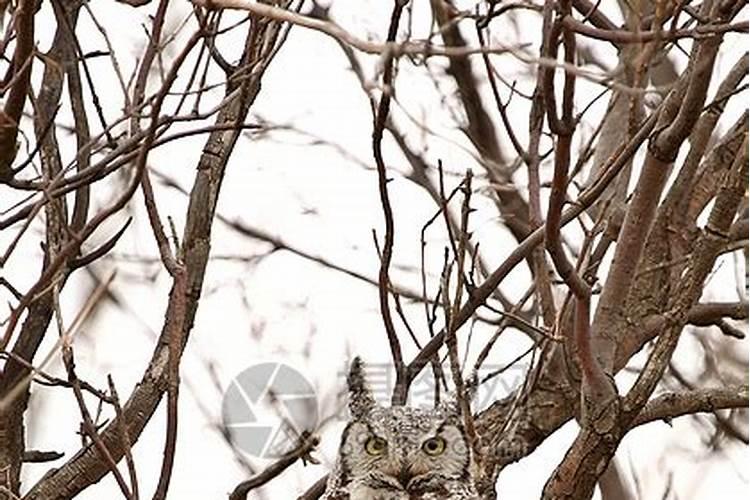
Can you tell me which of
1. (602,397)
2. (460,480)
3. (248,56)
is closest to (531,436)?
(460,480)

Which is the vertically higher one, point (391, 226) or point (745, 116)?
point (745, 116)

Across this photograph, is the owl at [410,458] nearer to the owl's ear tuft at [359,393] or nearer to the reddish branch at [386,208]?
the owl's ear tuft at [359,393]

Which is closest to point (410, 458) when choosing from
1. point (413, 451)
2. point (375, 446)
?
point (413, 451)

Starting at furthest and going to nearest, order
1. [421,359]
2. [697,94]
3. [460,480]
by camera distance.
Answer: [460,480] → [421,359] → [697,94]

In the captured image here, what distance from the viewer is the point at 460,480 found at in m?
4.88

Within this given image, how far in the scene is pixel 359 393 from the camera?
5.02 m

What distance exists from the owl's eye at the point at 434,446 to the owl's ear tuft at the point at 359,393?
217mm

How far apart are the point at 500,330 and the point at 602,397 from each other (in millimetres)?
558

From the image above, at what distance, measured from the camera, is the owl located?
15.9 ft

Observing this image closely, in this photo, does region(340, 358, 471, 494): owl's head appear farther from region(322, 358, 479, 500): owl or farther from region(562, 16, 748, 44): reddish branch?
region(562, 16, 748, 44): reddish branch

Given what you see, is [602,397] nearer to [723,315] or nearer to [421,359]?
[421,359]

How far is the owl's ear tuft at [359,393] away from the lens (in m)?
4.98

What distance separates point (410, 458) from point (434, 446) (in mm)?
83

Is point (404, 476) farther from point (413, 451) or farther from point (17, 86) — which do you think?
point (17, 86)
